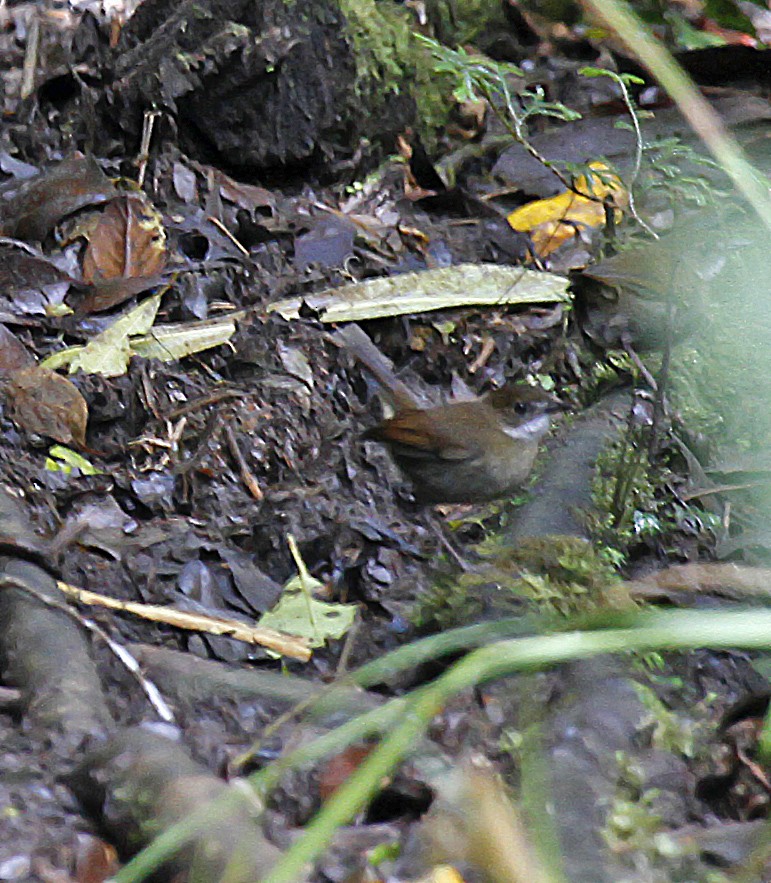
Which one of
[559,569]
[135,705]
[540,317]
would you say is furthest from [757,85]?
[135,705]

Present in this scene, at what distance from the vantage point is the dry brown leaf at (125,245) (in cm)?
383

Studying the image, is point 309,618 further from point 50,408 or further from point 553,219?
point 553,219

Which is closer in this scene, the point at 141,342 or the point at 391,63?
the point at 141,342

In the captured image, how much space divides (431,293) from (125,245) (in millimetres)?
1070

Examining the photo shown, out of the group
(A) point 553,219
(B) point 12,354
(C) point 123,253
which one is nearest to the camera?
(B) point 12,354

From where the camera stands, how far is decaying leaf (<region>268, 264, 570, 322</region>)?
3.80m

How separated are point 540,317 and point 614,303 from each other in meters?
1.10

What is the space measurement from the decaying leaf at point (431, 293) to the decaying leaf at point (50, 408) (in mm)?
819

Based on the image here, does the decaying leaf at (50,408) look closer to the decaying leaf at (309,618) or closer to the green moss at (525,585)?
the decaying leaf at (309,618)

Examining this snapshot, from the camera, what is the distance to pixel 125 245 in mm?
3883

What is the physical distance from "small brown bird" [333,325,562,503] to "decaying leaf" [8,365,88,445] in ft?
2.71

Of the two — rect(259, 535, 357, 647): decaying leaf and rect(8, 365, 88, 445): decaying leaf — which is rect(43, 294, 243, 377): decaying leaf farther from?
rect(259, 535, 357, 647): decaying leaf

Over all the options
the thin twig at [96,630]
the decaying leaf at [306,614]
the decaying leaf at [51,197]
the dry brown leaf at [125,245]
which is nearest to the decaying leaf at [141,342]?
the dry brown leaf at [125,245]

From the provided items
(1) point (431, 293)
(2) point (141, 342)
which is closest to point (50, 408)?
(2) point (141, 342)
